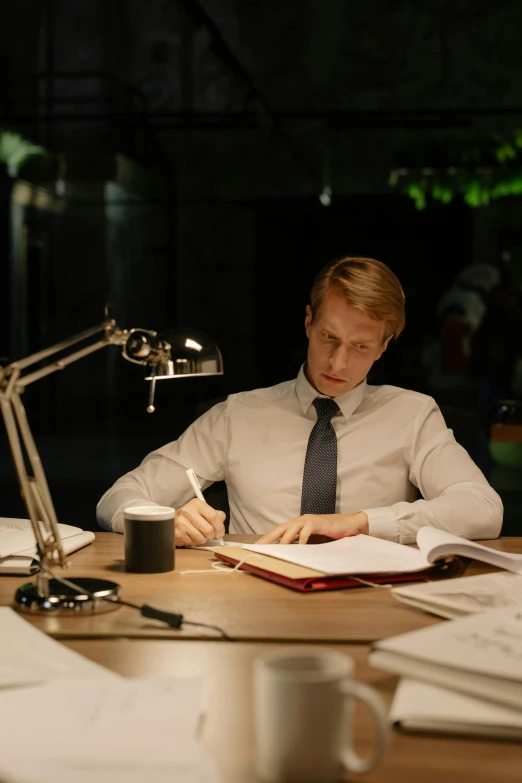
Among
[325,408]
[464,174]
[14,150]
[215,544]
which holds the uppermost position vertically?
[14,150]

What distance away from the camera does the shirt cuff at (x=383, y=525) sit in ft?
6.34

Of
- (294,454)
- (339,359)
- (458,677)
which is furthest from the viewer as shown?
(294,454)

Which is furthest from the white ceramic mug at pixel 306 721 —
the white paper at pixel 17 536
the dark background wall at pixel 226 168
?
the dark background wall at pixel 226 168

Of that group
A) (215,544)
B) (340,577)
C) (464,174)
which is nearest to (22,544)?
(215,544)

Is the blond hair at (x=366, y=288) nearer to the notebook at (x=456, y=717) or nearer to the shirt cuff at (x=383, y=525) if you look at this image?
the shirt cuff at (x=383, y=525)

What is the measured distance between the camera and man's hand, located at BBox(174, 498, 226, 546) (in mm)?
1820

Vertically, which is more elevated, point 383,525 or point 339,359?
point 339,359

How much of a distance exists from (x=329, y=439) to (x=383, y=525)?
1.42 ft

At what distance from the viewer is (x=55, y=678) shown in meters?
1.06

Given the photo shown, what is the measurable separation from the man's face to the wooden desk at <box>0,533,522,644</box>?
74 cm

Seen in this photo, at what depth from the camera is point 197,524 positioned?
182 cm

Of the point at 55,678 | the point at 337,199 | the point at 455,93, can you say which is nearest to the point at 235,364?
the point at 337,199

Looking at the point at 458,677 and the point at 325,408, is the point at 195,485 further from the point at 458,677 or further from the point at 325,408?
the point at 458,677

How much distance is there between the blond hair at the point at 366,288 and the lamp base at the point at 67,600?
1.11 meters
